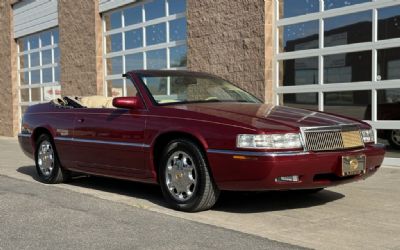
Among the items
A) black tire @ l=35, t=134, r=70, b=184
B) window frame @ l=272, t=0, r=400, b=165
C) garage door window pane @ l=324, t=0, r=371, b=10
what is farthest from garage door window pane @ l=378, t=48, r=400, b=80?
black tire @ l=35, t=134, r=70, b=184

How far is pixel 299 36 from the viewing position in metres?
10.5

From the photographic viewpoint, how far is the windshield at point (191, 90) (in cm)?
665

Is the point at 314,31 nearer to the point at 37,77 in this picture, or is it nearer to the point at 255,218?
the point at 255,218

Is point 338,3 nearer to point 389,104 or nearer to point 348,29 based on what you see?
point 348,29

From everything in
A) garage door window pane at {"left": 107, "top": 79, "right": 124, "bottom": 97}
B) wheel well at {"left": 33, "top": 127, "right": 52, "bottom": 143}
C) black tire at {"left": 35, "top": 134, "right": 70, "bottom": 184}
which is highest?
garage door window pane at {"left": 107, "top": 79, "right": 124, "bottom": 97}

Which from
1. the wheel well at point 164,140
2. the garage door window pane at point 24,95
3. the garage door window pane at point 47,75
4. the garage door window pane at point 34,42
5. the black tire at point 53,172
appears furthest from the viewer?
the garage door window pane at point 24,95

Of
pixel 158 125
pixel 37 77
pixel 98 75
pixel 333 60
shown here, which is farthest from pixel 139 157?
pixel 37 77

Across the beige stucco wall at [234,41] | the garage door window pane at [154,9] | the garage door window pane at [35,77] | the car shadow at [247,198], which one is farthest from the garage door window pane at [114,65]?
the car shadow at [247,198]

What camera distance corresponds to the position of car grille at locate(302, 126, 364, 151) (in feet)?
17.9

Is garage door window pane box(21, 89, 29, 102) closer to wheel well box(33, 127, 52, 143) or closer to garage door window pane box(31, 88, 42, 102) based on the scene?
garage door window pane box(31, 88, 42, 102)

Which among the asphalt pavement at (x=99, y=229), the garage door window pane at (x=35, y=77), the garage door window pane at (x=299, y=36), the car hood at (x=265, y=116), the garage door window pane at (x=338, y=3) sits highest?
the garage door window pane at (x=338, y=3)

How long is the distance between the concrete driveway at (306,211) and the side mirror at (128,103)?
3.61ft

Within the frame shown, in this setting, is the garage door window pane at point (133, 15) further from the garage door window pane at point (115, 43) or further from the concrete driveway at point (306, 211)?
the concrete driveway at point (306, 211)

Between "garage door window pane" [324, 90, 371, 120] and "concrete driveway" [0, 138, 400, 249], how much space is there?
161 centimetres
